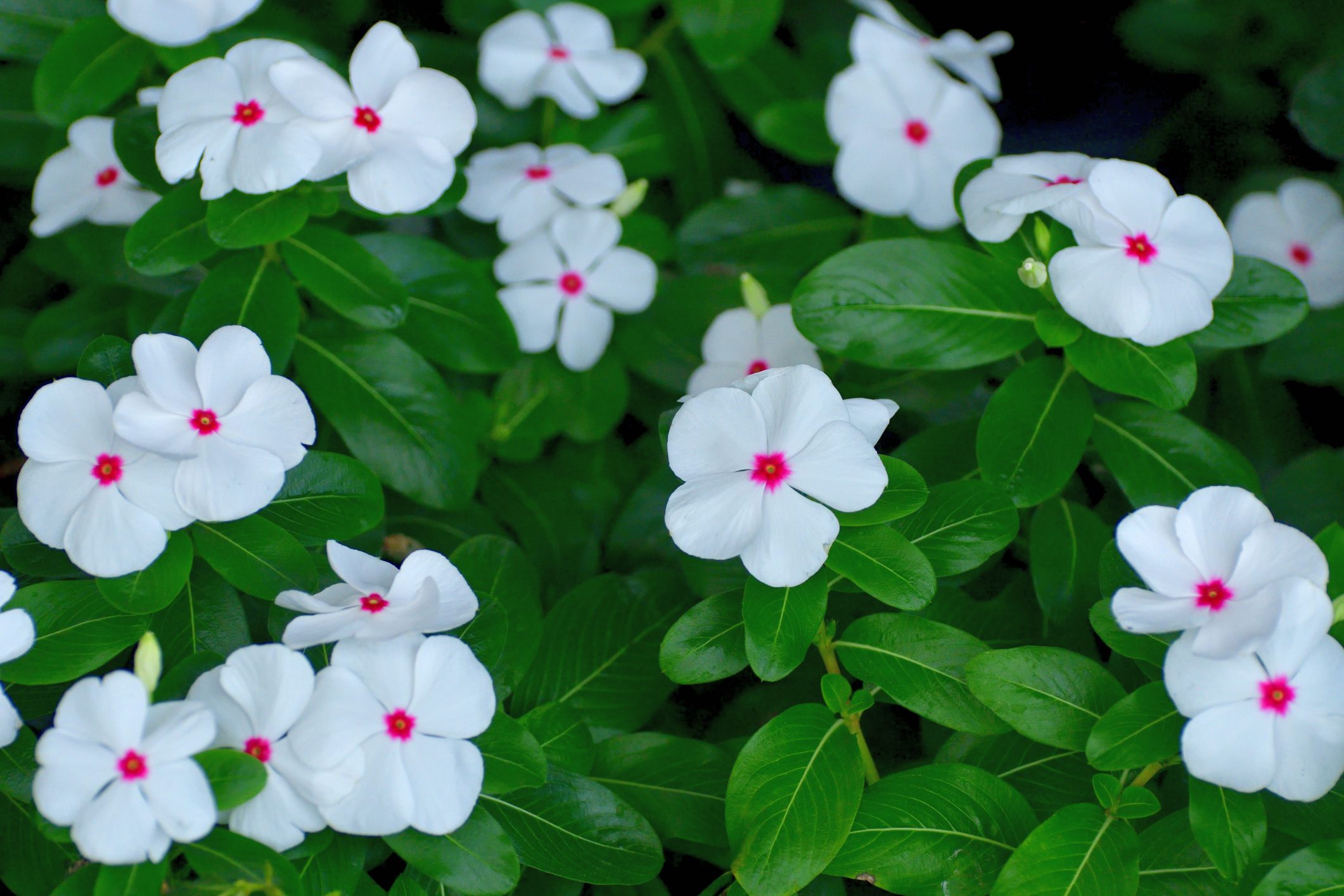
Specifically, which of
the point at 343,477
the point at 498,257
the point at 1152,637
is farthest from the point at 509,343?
the point at 1152,637

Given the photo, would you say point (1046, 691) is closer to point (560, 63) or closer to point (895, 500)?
point (895, 500)

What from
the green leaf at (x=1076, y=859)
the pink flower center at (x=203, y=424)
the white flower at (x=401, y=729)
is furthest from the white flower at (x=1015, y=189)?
the pink flower center at (x=203, y=424)

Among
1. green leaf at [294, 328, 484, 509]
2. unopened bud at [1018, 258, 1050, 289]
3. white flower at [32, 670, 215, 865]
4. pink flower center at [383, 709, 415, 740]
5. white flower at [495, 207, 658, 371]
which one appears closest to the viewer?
white flower at [32, 670, 215, 865]

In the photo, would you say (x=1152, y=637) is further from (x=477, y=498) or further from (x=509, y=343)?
(x=477, y=498)

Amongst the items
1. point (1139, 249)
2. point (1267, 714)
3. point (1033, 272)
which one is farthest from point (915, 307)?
point (1267, 714)

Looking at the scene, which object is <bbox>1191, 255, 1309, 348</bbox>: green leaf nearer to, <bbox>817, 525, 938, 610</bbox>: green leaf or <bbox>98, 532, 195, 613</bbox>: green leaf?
<bbox>817, 525, 938, 610</bbox>: green leaf

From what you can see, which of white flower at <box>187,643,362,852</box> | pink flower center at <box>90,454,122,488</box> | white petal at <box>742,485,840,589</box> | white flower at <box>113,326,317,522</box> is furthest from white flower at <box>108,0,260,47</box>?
white petal at <box>742,485,840,589</box>

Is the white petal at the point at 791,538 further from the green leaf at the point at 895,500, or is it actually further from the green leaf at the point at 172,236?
the green leaf at the point at 172,236
